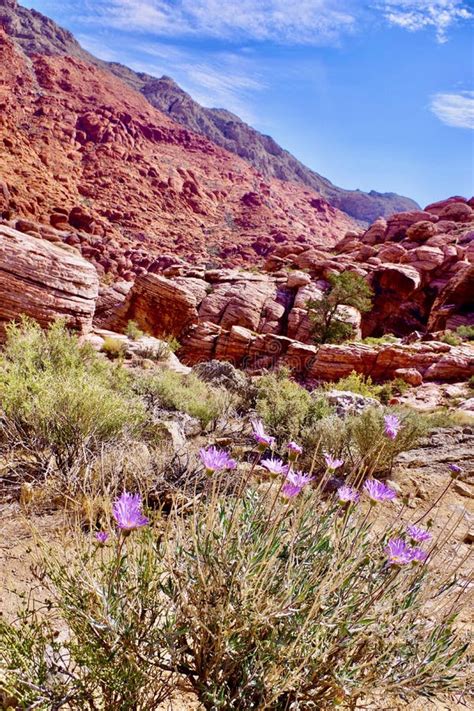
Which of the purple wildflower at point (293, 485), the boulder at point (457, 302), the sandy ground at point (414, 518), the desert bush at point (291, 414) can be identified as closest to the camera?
the purple wildflower at point (293, 485)

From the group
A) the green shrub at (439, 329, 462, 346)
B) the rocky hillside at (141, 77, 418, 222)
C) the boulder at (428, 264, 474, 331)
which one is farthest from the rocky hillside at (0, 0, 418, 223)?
the green shrub at (439, 329, 462, 346)

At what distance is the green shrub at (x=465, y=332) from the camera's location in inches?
816

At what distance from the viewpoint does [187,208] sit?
211 feet

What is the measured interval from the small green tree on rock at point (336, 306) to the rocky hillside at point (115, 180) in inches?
951

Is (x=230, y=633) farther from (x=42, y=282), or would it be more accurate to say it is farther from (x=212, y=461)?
(x=42, y=282)

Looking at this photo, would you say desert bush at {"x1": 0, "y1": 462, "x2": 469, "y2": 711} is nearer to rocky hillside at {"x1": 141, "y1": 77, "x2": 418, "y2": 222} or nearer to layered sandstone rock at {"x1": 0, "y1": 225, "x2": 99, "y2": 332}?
layered sandstone rock at {"x1": 0, "y1": 225, "x2": 99, "y2": 332}

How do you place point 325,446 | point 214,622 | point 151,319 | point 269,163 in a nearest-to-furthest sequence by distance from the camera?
point 214,622 < point 325,446 < point 151,319 < point 269,163

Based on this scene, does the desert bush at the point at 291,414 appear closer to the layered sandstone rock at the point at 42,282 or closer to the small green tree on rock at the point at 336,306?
the layered sandstone rock at the point at 42,282

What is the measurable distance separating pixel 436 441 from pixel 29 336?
671cm

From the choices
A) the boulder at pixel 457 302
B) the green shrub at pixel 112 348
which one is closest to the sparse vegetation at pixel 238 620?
the green shrub at pixel 112 348

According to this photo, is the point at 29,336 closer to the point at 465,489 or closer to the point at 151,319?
the point at 465,489

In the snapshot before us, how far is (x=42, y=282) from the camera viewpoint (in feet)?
32.2

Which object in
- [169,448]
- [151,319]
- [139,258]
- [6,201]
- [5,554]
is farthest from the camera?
[139,258]

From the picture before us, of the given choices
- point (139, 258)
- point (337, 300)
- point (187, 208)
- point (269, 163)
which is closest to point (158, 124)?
point (187, 208)
